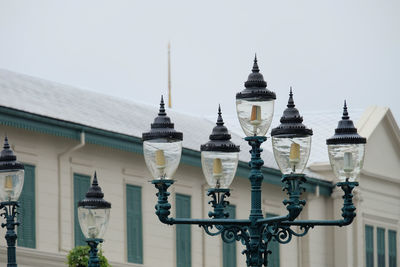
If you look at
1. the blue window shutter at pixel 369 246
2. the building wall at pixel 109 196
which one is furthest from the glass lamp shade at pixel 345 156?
the blue window shutter at pixel 369 246

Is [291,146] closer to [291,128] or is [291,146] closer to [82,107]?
[291,128]

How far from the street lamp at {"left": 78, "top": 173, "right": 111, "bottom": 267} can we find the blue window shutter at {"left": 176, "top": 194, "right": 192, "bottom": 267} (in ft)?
73.3

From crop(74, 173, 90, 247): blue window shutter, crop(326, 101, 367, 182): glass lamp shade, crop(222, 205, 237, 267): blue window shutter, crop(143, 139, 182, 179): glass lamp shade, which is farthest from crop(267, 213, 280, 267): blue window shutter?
crop(143, 139, 182, 179): glass lamp shade

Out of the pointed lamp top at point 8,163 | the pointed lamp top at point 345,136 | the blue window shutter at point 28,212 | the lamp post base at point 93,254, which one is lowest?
the lamp post base at point 93,254

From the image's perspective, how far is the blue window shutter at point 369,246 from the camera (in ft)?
180

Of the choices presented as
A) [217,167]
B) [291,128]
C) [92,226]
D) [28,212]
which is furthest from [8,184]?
[28,212]

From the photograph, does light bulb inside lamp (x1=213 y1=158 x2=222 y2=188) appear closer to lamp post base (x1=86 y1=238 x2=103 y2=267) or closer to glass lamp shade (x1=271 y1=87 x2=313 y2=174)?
glass lamp shade (x1=271 y1=87 x2=313 y2=174)

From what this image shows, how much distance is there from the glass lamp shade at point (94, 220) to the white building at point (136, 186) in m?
14.5

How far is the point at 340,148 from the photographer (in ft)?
67.2

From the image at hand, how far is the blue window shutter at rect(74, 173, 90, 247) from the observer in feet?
136

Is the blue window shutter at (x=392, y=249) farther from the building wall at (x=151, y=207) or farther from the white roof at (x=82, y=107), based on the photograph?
the white roof at (x=82, y=107)

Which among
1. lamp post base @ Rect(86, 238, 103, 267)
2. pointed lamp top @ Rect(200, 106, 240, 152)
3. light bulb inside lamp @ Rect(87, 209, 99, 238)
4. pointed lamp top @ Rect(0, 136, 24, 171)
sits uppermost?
pointed lamp top @ Rect(0, 136, 24, 171)

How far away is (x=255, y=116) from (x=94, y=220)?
436 centimetres

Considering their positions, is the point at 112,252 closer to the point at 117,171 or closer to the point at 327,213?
the point at 117,171
